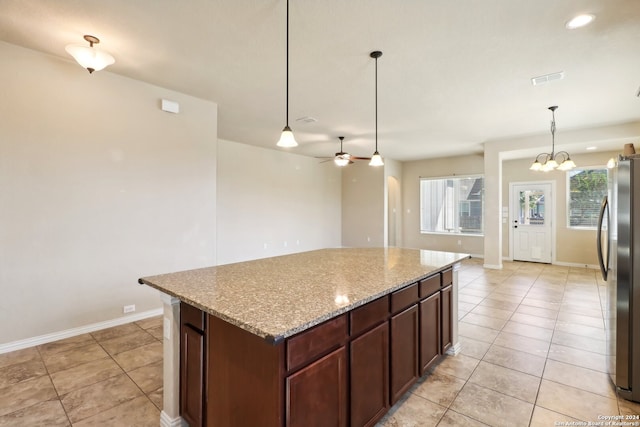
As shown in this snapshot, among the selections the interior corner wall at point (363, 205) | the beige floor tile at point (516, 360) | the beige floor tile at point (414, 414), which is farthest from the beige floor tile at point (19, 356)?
the interior corner wall at point (363, 205)

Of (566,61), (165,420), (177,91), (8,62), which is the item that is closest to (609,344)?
(566,61)

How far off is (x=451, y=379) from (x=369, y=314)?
128 cm

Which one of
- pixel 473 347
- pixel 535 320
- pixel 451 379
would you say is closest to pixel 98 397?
pixel 451 379

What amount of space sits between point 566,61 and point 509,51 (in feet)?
2.36

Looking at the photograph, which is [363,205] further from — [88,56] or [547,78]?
[88,56]

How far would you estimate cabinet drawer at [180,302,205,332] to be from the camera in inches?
62.4

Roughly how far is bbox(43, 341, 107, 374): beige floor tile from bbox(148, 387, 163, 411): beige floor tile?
88 centimetres

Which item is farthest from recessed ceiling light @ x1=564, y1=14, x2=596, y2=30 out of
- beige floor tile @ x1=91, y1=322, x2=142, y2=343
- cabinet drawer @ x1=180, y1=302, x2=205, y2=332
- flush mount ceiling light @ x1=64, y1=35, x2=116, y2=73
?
beige floor tile @ x1=91, y1=322, x2=142, y2=343

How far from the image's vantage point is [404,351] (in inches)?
79.3

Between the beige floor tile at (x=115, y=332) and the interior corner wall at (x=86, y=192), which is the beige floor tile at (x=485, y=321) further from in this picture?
the beige floor tile at (x=115, y=332)

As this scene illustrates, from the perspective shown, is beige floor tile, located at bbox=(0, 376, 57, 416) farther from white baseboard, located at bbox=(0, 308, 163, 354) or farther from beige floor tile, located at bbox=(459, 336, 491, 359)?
beige floor tile, located at bbox=(459, 336, 491, 359)

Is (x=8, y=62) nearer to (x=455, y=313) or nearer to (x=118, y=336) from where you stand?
(x=118, y=336)

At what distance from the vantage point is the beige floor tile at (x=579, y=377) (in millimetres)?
2232

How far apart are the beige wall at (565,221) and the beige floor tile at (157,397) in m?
8.28
